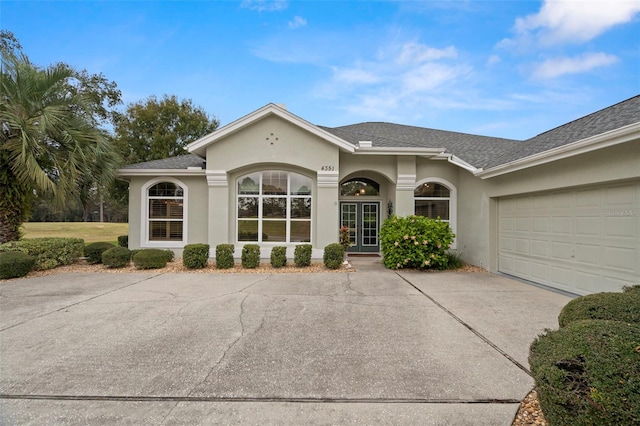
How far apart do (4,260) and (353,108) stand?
19.3m

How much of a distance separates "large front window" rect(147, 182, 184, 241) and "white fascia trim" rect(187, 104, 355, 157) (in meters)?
2.44

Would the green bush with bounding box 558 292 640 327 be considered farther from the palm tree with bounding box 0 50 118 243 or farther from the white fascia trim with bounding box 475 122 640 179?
the palm tree with bounding box 0 50 118 243

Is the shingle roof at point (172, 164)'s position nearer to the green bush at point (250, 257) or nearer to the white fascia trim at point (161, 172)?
the white fascia trim at point (161, 172)

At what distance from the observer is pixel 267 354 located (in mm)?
3799

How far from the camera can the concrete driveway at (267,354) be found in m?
2.71

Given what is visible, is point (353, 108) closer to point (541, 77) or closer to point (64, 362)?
point (541, 77)

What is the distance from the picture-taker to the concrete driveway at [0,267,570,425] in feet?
8.89

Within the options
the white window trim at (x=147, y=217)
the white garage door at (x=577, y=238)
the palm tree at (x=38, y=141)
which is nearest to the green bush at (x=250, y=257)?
the white window trim at (x=147, y=217)

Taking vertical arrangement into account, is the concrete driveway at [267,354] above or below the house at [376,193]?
below

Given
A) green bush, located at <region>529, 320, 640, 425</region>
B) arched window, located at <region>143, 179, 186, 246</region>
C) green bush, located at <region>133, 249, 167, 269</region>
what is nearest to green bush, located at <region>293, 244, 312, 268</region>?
green bush, located at <region>133, 249, 167, 269</region>

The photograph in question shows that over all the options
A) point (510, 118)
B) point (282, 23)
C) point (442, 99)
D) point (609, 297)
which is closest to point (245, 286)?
point (609, 297)

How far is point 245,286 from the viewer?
7.46m

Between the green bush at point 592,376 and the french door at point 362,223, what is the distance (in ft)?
36.9

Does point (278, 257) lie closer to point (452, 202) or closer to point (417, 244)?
point (417, 244)
